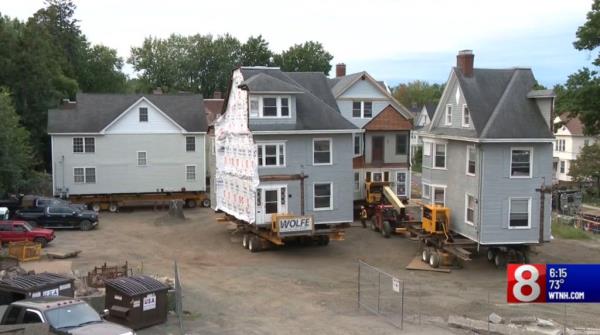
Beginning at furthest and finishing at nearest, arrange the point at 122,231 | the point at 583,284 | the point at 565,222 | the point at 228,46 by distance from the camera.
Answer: the point at 228,46
the point at 565,222
the point at 122,231
the point at 583,284

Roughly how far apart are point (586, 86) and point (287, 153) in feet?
55.7

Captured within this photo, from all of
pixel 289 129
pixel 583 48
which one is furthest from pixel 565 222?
pixel 289 129

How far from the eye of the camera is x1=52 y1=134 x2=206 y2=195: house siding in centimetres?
4878

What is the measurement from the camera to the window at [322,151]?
34.8 metres

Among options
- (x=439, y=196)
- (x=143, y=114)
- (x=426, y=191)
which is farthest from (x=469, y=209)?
(x=143, y=114)

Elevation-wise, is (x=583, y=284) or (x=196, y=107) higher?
(x=196, y=107)

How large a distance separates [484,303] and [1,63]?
47457 mm

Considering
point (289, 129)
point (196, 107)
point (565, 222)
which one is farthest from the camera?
point (196, 107)

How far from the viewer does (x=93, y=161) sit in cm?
4931

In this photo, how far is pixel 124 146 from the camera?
5022 cm

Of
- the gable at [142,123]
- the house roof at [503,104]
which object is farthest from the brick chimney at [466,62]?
the gable at [142,123]

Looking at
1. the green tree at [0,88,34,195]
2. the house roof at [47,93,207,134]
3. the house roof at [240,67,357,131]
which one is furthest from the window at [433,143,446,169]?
the green tree at [0,88,34,195]

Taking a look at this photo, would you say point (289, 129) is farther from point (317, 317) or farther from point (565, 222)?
point (565, 222)

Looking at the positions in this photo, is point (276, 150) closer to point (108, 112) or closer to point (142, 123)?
point (142, 123)
